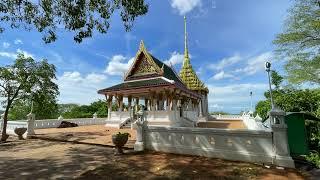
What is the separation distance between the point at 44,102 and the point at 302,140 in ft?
52.4

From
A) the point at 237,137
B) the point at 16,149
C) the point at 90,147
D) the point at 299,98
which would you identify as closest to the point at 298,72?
the point at 299,98

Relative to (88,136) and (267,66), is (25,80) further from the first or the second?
(267,66)

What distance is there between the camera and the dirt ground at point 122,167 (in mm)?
7348

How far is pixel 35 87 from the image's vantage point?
54.1ft

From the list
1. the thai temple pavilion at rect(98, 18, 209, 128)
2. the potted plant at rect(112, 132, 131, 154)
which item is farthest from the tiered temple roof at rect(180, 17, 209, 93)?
the potted plant at rect(112, 132, 131, 154)

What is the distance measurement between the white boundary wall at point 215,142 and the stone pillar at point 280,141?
0.18m

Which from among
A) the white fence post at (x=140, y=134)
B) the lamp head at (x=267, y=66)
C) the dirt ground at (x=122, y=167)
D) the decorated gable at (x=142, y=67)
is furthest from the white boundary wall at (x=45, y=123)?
the lamp head at (x=267, y=66)

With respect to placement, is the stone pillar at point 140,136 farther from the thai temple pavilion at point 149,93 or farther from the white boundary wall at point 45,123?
the white boundary wall at point 45,123

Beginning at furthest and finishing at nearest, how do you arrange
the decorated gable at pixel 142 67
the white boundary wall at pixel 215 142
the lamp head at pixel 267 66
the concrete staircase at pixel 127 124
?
the decorated gable at pixel 142 67 < the concrete staircase at pixel 127 124 < the lamp head at pixel 267 66 < the white boundary wall at pixel 215 142

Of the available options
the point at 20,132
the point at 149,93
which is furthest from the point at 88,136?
the point at 149,93

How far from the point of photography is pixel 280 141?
7.98m

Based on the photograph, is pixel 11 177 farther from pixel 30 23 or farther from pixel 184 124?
pixel 184 124

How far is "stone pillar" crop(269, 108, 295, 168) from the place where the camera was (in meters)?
7.87

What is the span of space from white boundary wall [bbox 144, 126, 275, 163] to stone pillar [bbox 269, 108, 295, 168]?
0.58 ft
